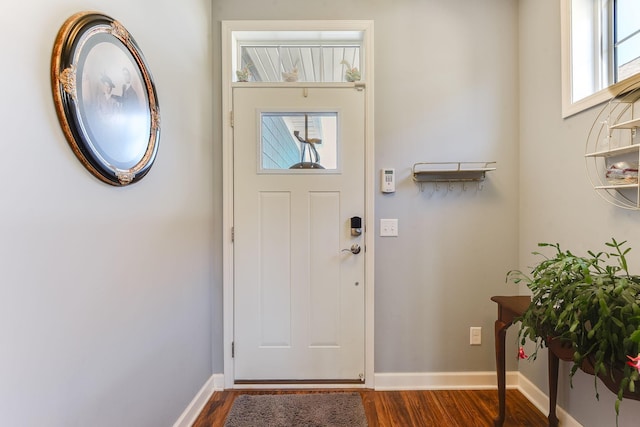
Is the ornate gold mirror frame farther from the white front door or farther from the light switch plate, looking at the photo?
the light switch plate

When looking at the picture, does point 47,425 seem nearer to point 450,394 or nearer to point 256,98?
point 256,98

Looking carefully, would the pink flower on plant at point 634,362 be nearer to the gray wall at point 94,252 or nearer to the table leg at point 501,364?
the table leg at point 501,364

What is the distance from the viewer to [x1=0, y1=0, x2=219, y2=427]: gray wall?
2.42 ft

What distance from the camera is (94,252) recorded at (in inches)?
38.3

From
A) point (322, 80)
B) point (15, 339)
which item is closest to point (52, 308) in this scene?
point (15, 339)

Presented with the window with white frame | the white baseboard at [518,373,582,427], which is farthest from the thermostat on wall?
the white baseboard at [518,373,582,427]

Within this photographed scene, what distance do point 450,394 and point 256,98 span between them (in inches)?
95.5

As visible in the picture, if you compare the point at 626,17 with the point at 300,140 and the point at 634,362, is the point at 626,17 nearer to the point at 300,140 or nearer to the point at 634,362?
the point at 634,362

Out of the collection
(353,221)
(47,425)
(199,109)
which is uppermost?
(199,109)

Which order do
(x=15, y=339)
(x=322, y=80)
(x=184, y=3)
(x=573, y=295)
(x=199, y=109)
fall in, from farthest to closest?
(x=322, y=80)
(x=199, y=109)
(x=184, y=3)
(x=573, y=295)
(x=15, y=339)

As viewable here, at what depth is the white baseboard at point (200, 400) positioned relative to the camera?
1.56 metres

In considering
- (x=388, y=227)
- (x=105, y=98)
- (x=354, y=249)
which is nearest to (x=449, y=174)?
(x=388, y=227)

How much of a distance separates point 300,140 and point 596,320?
5.72ft

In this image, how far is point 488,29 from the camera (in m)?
1.94
